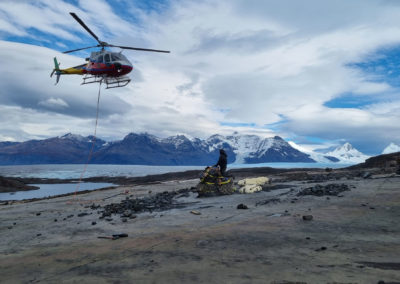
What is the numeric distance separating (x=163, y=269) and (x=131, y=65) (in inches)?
957

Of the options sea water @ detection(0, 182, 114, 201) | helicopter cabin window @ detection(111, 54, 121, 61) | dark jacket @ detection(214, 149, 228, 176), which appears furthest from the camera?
sea water @ detection(0, 182, 114, 201)

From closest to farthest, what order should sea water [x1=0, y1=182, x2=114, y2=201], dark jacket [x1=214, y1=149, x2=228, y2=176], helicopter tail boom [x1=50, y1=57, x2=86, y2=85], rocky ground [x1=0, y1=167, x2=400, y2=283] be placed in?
rocky ground [x1=0, y1=167, x2=400, y2=283], dark jacket [x1=214, y1=149, x2=228, y2=176], helicopter tail boom [x1=50, y1=57, x2=86, y2=85], sea water [x1=0, y1=182, x2=114, y2=201]

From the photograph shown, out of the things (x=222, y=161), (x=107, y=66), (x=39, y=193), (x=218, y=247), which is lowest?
(x=39, y=193)

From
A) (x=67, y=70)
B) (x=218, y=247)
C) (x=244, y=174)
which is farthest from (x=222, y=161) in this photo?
(x=244, y=174)

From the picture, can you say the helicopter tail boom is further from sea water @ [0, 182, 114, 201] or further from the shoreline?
sea water @ [0, 182, 114, 201]

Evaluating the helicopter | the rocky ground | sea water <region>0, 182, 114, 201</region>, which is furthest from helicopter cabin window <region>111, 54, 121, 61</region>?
sea water <region>0, 182, 114, 201</region>

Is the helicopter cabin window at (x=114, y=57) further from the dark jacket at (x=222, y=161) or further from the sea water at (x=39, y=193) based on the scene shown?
the sea water at (x=39, y=193)

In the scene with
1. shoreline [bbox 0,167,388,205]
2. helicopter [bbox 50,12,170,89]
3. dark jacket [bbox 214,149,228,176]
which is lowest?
shoreline [bbox 0,167,388,205]

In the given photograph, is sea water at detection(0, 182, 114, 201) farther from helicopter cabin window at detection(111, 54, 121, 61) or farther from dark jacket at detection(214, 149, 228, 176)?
dark jacket at detection(214, 149, 228, 176)

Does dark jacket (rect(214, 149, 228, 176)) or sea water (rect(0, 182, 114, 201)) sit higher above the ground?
dark jacket (rect(214, 149, 228, 176))

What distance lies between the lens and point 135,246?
21.9 ft

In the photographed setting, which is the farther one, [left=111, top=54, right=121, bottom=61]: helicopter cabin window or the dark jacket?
[left=111, top=54, right=121, bottom=61]: helicopter cabin window

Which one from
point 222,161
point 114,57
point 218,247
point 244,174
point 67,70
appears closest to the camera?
point 218,247

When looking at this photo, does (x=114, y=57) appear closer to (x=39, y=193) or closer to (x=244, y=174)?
(x=244, y=174)
